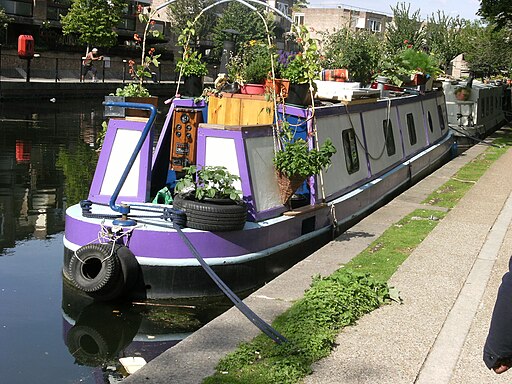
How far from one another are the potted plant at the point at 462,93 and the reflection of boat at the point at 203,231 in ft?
52.5

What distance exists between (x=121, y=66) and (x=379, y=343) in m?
42.0

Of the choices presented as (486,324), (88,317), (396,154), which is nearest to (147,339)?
(88,317)

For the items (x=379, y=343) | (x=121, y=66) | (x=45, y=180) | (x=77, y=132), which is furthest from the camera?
(x=121, y=66)

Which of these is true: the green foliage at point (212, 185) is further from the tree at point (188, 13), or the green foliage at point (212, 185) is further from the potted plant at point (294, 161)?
the tree at point (188, 13)

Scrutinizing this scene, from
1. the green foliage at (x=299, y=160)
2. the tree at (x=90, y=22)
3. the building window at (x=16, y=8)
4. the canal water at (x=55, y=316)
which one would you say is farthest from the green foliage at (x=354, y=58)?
the building window at (x=16, y=8)

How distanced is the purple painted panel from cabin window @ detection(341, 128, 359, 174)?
365 centimetres

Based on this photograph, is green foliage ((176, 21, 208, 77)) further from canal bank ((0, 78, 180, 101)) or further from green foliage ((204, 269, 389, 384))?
canal bank ((0, 78, 180, 101))

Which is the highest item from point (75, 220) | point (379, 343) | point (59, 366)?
point (75, 220)

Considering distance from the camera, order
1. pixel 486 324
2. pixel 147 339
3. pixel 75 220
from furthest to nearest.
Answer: pixel 75 220, pixel 147 339, pixel 486 324

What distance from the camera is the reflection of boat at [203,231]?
317 inches

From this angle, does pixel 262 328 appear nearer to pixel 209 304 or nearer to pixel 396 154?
pixel 209 304

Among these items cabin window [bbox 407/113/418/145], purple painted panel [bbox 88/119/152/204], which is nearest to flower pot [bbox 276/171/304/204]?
purple painted panel [bbox 88/119/152/204]

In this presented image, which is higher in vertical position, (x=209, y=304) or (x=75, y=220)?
(x=75, y=220)

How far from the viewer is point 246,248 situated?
8.55 meters
